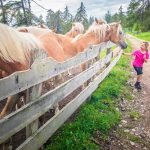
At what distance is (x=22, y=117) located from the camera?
3314mm

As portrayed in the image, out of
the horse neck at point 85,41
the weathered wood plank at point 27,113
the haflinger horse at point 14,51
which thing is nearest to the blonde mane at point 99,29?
the horse neck at point 85,41

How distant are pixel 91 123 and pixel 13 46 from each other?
2.60m

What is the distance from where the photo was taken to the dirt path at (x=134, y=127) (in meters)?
5.13

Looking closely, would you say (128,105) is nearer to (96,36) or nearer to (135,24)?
(96,36)

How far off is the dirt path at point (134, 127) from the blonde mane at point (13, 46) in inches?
91.7

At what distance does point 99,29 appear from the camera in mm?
9445

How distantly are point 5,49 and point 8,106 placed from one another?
3.66ft

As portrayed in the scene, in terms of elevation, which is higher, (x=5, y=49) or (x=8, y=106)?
(x=5, y=49)

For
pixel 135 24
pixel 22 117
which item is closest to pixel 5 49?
pixel 22 117

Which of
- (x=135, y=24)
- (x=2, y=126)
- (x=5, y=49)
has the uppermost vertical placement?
(x=5, y=49)

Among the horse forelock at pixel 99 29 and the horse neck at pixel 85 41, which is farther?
the horse forelock at pixel 99 29

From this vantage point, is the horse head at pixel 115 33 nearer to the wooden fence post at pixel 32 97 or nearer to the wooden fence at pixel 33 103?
the wooden fence at pixel 33 103

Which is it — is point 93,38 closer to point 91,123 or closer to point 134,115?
point 134,115

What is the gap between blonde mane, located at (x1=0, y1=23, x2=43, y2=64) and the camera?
3621 mm
